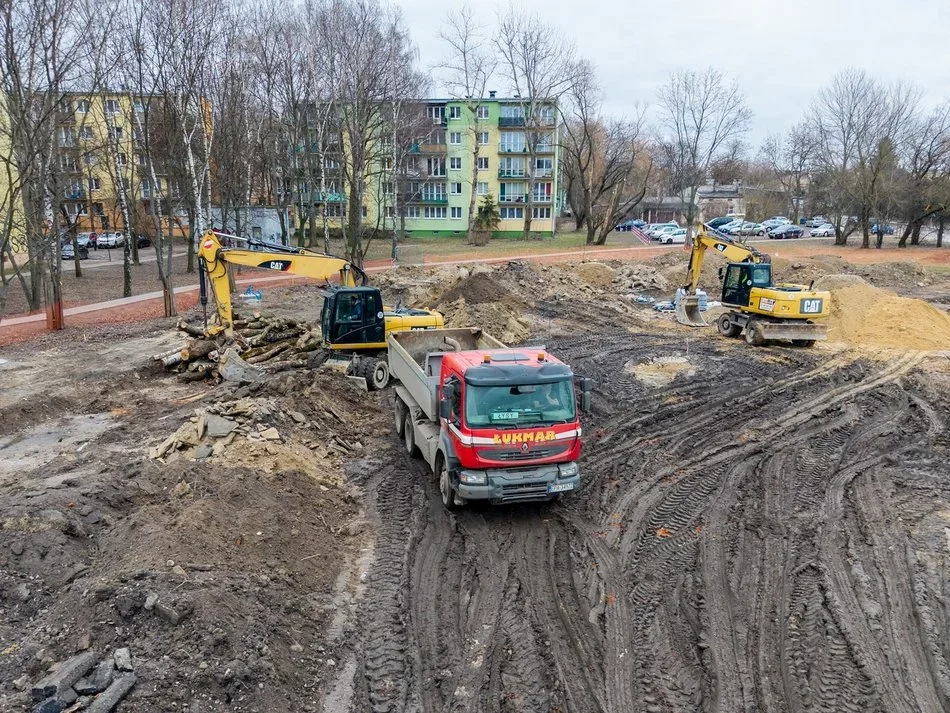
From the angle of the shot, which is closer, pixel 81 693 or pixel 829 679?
pixel 81 693

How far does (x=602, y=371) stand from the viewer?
64.0 feet

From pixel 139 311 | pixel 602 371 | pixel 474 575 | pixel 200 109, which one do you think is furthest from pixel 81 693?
pixel 200 109

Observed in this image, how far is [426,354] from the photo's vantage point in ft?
49.5

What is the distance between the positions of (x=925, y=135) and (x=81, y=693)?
6308 cm

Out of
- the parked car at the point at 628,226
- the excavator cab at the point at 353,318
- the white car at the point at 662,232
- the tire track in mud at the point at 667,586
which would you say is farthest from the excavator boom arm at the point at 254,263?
the parked car at the point at 628,226

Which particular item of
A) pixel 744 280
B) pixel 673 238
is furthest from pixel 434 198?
pixel 744 280

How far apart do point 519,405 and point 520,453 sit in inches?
28.7

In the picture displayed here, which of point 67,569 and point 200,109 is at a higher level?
point 200,109

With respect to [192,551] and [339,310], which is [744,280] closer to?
[339,310]

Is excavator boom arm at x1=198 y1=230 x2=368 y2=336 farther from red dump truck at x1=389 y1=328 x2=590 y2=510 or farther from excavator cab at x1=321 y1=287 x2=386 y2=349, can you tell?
red dump truck at x1=389 y1=328 x2=590 y2=510

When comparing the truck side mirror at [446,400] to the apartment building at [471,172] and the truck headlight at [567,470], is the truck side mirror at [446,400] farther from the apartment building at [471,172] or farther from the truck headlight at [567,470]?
the apartment building at [471,172]

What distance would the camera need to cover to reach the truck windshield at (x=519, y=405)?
1031 centimetres

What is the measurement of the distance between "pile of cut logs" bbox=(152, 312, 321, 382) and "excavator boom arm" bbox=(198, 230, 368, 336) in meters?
0.75

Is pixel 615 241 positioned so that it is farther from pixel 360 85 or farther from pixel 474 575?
pixel 474 575
